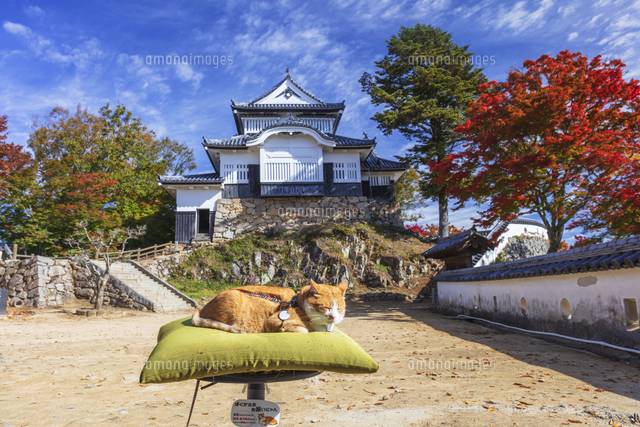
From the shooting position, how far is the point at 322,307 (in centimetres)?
275

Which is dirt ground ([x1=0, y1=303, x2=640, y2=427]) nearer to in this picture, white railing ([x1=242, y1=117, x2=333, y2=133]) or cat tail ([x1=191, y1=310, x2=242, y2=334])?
cat tail ([x1=191, y1=310, x2=242, y2=334])

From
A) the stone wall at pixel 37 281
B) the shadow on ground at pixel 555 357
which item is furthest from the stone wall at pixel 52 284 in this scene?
the shadow on ground at pixel 555 357

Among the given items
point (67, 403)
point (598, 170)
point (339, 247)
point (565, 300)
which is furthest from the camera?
point (339, 247)

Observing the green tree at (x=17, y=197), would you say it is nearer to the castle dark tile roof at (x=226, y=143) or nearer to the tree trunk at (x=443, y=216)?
the castle dark tile roof at (x=226, y=143)

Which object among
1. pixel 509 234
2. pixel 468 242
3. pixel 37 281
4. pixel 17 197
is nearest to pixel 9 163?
pixel 17 197

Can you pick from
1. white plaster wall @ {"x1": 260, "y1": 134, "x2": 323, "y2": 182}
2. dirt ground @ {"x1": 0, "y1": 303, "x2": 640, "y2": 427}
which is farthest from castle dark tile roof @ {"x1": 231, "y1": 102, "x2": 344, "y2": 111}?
dirt ground @ {"x1": 0, "y1": 303, "x2": 640, "y2": 427}

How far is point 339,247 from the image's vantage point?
21.7m

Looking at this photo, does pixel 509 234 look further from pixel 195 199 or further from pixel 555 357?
pixel 195 199

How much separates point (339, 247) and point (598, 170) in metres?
13.5

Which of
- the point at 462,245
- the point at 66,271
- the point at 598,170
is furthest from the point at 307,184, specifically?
the point at 598,170

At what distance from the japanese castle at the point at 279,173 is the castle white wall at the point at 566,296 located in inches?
532

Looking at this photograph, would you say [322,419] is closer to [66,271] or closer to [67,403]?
[67,403]

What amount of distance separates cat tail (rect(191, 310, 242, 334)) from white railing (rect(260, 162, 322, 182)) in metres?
21.1

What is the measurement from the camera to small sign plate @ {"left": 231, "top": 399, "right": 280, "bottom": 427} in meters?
2.51
